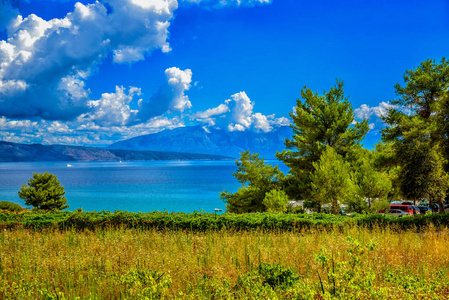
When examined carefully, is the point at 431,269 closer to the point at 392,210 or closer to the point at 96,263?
the point at 96,263

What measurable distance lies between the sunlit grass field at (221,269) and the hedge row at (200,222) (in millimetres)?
2654

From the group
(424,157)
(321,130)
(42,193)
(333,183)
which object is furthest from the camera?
(42,193)

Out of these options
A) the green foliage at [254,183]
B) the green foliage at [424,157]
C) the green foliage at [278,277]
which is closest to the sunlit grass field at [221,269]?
the green foliage at [278,277]

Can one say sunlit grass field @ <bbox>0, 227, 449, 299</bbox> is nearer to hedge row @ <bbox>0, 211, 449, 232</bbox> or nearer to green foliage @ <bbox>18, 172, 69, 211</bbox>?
hedge row @ <bbox>0, 211, 449, 232</bbox>

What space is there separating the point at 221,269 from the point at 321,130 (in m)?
23.0

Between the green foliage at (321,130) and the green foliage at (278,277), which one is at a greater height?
the green foliage at (321,130)

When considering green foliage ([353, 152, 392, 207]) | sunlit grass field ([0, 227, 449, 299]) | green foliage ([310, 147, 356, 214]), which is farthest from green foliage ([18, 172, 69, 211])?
green foliage ([353, 152, 392, 207])

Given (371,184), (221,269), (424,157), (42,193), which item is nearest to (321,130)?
(371,184)

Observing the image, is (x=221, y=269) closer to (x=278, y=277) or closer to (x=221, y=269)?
(x=221, y=269)

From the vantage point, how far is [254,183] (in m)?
34.4

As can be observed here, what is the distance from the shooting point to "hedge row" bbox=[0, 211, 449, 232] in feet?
35.2

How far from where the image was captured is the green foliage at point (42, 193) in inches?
1523

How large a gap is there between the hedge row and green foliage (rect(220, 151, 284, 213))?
18.7m

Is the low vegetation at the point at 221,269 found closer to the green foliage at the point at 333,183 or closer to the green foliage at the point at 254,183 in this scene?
the green foliage at the point at 333,183
